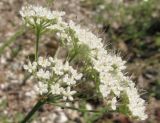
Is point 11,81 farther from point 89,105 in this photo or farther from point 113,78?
point 113,78

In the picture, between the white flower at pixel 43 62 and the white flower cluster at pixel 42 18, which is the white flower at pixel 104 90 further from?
the white flower cluster at pixel 42 18

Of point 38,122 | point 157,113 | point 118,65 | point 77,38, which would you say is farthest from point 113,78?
point 157,113

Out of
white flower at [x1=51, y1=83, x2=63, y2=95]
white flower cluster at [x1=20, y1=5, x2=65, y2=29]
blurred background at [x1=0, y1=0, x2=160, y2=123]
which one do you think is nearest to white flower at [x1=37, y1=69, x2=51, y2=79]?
white flower at [x1=51, y1=83, x2=63, y2=95]

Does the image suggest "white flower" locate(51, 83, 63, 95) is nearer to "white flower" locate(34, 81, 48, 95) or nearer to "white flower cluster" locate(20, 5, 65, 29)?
"white flower" locate(34, 81, 48, 95)

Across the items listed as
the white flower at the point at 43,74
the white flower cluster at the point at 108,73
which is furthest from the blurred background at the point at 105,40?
the white flower at the point at 43,74

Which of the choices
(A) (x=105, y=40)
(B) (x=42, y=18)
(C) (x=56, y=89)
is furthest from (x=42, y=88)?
(A) (x=105, y=40)

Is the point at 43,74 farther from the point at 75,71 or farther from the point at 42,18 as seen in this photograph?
the point at 42,18
